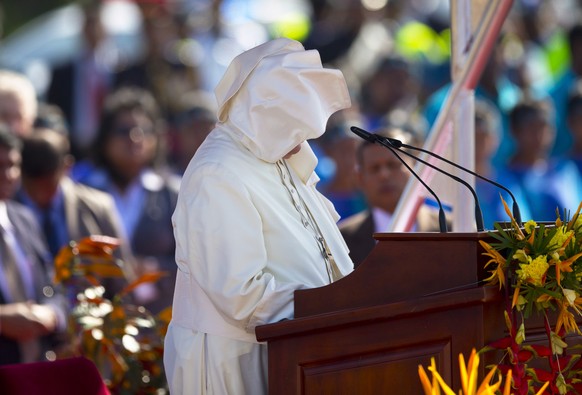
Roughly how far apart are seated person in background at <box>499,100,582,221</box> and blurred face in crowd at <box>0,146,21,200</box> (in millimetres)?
3979

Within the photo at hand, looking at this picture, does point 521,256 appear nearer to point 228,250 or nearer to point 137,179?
point 228,250

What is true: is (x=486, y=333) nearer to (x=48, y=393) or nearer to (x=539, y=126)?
(x=48, y=393)

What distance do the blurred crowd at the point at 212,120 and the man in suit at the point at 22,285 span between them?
0.01 meters

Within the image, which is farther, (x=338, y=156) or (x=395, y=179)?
(x=338, y=156)

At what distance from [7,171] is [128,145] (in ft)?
6.10

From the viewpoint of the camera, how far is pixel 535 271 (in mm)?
3570

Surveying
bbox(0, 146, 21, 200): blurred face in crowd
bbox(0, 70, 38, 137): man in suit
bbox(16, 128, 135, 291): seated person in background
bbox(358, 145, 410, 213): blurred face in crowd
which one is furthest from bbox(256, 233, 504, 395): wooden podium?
bbox(0, 70, 38, 137): man in suit

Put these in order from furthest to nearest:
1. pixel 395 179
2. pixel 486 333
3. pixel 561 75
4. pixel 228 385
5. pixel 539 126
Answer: pixel 561 75, pixel 539 126, pixel 395 179, pixel 228 385, pixel 486 333

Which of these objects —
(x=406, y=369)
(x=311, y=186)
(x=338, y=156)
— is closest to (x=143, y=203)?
(x=338, y=156)

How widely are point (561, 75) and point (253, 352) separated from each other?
773 cm

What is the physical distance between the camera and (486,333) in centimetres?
365

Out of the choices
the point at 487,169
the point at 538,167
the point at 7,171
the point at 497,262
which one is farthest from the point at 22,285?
the point at 538,167

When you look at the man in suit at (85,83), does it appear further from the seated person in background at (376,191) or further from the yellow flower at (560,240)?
the yellow flower at (560,240)

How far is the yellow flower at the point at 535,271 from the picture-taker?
357 centimetres
